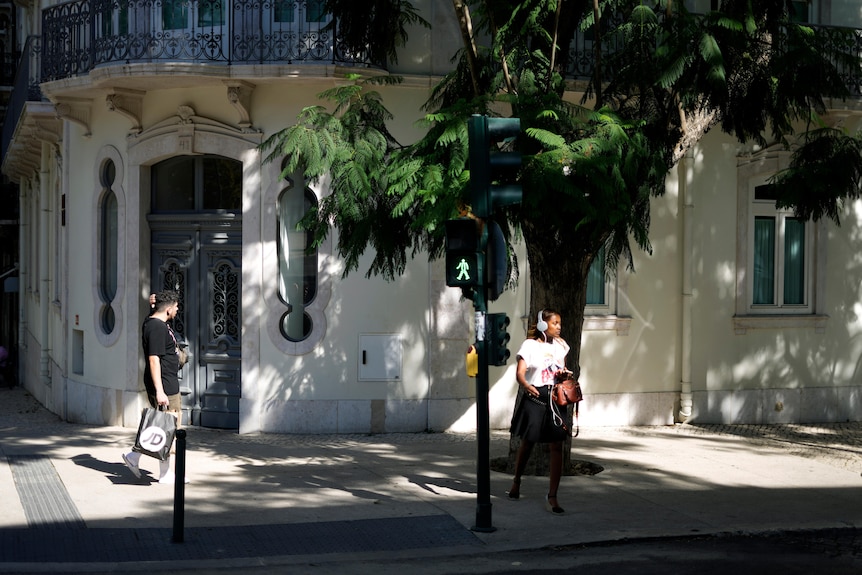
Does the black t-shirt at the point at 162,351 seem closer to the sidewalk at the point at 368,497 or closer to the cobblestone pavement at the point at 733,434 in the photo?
the sidewalk at the point at 368,497

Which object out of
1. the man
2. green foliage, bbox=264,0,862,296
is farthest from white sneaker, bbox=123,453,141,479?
green foliage, bbox=264,0,862,296

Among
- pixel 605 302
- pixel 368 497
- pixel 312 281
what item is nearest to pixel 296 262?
pixel 312 281

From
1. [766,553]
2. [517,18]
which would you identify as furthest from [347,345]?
[766,553]

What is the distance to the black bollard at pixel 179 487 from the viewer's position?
8.70m

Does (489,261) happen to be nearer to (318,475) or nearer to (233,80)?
(318,475)

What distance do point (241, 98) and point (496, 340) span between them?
21.0 ft

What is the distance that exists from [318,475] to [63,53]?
7.13 m

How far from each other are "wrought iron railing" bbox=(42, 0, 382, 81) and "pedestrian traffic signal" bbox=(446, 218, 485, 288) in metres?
5.16

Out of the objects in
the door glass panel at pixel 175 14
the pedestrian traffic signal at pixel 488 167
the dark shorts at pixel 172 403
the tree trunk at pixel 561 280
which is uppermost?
the door glass panel at pixel 175 14

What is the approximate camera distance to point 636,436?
14.9m

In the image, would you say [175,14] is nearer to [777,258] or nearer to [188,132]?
[188,132]

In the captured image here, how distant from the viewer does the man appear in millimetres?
10945

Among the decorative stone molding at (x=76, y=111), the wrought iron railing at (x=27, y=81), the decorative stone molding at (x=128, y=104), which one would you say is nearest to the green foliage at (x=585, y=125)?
the decorative stone molding at (x=128, y=104)

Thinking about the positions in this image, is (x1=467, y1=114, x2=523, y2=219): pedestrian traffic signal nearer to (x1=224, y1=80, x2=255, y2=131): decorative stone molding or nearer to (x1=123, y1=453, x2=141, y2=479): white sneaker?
(x1=123, y1=453, x2=141, y2=479): white sneaker
